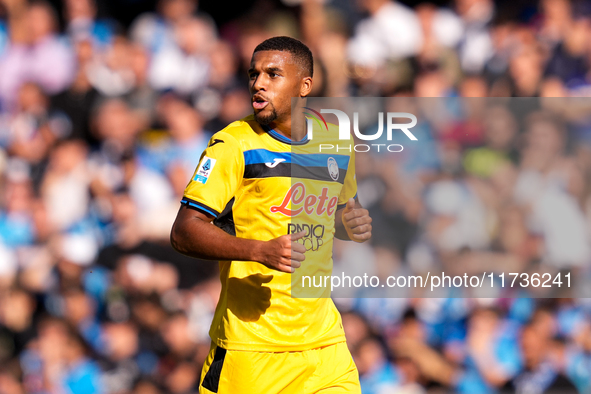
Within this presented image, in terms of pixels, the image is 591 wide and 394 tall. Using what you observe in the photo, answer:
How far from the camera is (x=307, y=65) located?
118 inches

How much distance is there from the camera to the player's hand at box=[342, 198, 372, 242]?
9.75 feet

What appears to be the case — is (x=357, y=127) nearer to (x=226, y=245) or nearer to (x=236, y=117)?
(x=236, y=117)

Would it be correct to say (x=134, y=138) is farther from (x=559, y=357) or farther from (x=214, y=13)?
(x=559, y=357)

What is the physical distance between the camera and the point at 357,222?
9.75 feet

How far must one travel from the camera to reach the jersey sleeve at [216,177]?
2.65 m

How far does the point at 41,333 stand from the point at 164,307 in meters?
1.03

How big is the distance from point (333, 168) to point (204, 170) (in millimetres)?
704

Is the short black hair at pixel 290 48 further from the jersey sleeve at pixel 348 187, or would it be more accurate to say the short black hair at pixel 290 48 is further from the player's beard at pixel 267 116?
the jersey sleeve at pixel 348 187

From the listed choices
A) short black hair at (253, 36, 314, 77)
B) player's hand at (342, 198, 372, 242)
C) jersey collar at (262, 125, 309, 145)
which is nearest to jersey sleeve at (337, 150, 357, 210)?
player's hand at (342, 198, 372, 242)

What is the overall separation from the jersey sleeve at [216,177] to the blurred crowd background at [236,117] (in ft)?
7.13

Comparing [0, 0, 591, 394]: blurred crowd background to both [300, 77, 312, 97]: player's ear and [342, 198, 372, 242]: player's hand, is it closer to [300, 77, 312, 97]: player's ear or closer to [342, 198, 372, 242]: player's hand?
[342, 198, 372, 242]: player's hand

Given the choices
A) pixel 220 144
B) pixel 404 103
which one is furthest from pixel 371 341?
pixel 220 144

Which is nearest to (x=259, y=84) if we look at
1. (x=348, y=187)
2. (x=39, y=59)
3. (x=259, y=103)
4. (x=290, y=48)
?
(x=259, y=103)

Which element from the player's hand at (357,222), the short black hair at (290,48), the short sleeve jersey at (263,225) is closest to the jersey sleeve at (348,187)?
the player's hand at (357,222)
